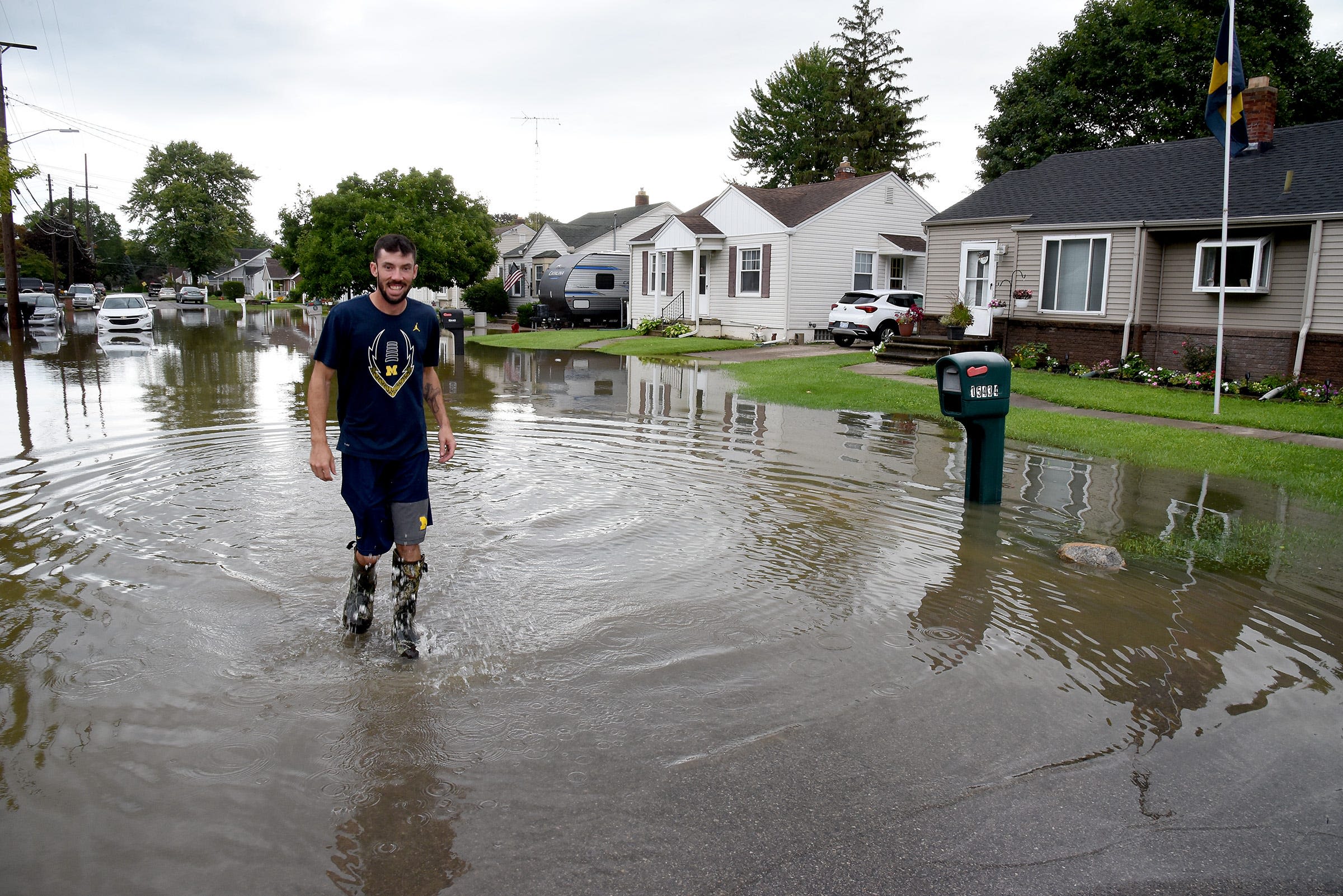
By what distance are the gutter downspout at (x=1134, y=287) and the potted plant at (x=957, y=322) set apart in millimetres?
3619

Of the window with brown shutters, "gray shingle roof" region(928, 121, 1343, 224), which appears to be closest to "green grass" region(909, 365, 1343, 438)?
"gray shingle roof" region(928, 121, 1343, 224)

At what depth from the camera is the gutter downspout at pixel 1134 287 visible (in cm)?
1980

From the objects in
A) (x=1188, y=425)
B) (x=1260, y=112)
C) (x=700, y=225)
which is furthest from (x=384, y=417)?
(x=700, y=225)

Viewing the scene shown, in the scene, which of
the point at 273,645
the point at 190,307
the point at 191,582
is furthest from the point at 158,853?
the point at 190,307

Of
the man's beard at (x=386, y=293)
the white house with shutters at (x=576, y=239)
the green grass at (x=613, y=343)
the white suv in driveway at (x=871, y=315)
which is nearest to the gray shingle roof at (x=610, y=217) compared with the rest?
the white house with shutters at (x=576, y=239)

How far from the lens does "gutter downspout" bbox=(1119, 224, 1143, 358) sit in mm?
19797

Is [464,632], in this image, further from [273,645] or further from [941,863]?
[941,863]

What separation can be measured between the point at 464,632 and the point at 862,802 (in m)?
2.49

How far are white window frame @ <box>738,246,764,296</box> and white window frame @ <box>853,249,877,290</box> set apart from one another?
3.09 m

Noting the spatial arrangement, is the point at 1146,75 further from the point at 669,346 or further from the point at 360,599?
the point at 360,599

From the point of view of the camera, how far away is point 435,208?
4156 cm

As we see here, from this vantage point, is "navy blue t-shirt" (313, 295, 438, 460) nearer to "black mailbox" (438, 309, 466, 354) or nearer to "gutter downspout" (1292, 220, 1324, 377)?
"gutter downspout" (1292, 220, 1324, 377)

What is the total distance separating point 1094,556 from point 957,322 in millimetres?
16805

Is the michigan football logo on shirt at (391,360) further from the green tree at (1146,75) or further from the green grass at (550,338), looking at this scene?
the green tree at (1146,75)
